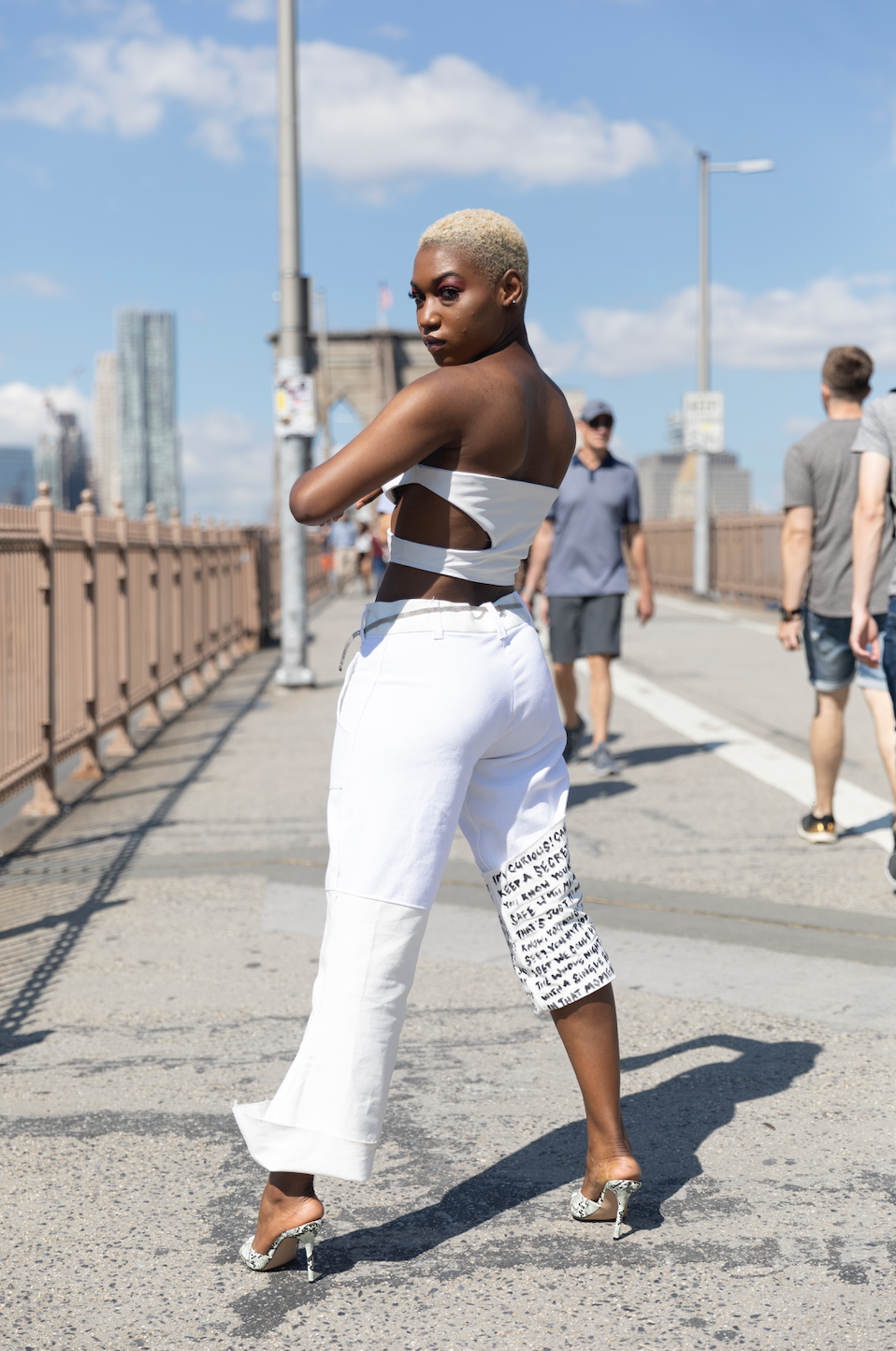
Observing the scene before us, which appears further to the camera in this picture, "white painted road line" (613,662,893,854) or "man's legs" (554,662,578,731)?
"man's legs" (554,662,578,731)

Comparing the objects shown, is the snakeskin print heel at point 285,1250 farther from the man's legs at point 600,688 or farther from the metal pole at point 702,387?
the metal pole at point 702,387

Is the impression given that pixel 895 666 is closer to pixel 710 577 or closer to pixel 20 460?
pixel 710 577

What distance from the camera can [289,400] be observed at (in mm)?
13766

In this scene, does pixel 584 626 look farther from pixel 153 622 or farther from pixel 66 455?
pixel 66 455

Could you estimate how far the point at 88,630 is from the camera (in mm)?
8781

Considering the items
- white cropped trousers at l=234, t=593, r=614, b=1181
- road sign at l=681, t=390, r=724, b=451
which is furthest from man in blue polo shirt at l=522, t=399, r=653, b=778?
road sign at l=681, t=390, r=724, b=451

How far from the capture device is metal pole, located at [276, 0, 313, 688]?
1355 cm

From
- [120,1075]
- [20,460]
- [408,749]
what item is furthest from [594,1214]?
[20,460]

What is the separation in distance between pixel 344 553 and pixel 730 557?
12665 millimetres

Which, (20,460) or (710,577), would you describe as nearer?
(710,577)

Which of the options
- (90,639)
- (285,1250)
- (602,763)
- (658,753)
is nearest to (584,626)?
(602,763)

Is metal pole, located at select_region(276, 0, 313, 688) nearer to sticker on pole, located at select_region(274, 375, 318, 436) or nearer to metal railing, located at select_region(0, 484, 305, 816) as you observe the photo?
sticker on pole, located at select_region(274, 375, 318, 436)

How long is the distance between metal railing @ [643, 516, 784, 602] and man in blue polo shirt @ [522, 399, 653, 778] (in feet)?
52.1

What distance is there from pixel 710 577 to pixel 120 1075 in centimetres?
2699
